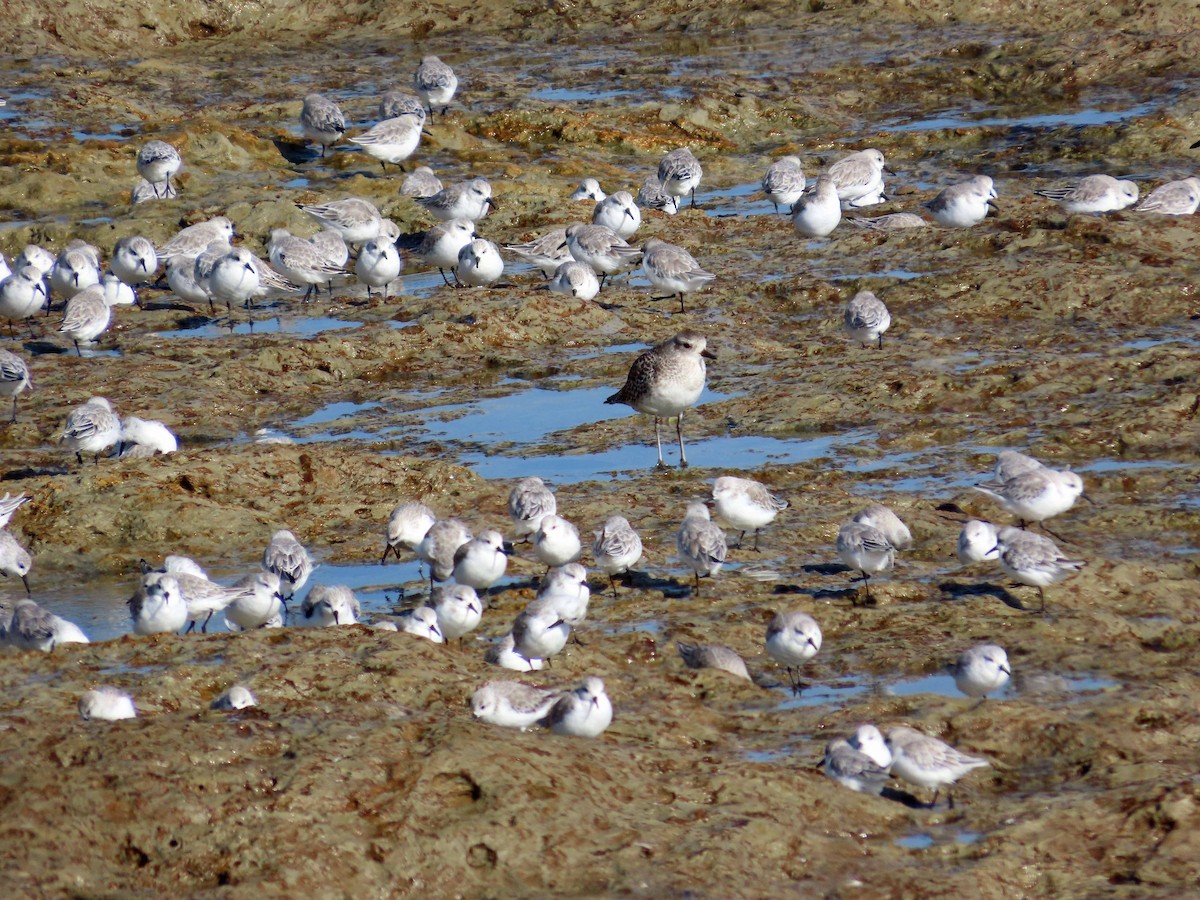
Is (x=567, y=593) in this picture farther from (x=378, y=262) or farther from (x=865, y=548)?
(x=378, y=262)

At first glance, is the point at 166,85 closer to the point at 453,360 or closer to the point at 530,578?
the point at 453,360

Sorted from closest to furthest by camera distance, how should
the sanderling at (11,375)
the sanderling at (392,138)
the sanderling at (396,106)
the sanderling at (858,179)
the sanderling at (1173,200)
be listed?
1. the sanderling at (11,375)
2. the sanderling at (1173,200)
3. the sanderling at (858,179)
4. the sanderling at (392,138)
5. the sanderling at (396,106)

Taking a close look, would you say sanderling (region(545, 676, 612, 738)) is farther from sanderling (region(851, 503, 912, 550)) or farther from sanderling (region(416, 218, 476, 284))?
sanderling (region(416, 218, 476, 284))

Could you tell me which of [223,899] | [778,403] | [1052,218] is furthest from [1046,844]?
[1052,218]

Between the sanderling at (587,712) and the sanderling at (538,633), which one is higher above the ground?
the sanderling at (587,712)

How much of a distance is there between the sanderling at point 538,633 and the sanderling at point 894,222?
10706 millimetres

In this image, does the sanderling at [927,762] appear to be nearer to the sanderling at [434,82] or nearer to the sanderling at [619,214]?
the sanderling at [619,214]

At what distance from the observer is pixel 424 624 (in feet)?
30.7

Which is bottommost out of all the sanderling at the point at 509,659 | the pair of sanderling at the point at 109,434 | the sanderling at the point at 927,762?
the pair of sanderling at the point at 109,434

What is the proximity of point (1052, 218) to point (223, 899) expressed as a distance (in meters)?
13.4

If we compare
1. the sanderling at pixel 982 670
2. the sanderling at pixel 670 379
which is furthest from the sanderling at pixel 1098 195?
the sanderling at pixel 982 670

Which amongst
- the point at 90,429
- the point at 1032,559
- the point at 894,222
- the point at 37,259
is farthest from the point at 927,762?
the point at 37,259

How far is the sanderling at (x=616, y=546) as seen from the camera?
10.2 m

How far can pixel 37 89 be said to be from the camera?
27266 millimetres
